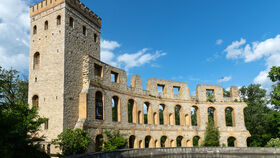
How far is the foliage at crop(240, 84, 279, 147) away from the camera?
31.3 meters

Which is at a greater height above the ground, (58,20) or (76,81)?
(58,20)

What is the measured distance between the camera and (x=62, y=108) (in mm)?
18141

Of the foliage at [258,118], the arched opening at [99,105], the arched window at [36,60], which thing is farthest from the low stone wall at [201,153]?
the arched window at [36,60]

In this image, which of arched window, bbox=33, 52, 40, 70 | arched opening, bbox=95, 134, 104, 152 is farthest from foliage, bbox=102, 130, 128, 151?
arched window, bbox=33, 52, 40, 70

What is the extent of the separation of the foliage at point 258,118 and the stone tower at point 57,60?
79.3ft

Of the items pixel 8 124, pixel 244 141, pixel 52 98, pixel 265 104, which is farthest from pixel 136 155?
pixel 265 104

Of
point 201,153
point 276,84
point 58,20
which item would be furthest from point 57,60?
point 276,84

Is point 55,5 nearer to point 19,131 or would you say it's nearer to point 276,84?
point 19,131

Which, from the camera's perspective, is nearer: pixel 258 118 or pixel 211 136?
pixel 211 136

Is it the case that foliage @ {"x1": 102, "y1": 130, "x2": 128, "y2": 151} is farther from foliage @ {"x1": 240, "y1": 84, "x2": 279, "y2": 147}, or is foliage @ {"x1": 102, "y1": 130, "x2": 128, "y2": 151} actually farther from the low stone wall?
foliage @ {"x1": 240, "y1": 84, "x2": 279, "y2": 147}

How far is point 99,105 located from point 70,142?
5.09 m

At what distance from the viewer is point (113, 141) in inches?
819

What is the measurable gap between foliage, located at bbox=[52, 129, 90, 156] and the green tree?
1643cm

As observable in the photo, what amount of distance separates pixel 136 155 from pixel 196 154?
6.64 meters
